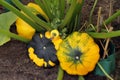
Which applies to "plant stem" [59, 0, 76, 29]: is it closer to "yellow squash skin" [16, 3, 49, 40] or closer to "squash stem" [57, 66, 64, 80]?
"yellow squash skin" [16, 3, 49, 40]

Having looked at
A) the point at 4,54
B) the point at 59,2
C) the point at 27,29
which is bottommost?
the point at 4,54

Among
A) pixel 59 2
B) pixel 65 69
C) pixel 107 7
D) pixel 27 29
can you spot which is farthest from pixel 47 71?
pixel 107 7

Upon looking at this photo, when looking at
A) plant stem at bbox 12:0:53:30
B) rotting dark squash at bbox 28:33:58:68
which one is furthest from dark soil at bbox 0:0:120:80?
plant stem at bbox 12:0:53:30

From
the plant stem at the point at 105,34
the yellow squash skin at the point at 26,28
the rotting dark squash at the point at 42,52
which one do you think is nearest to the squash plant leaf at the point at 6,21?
the yellow squash skin at the point at 26,28

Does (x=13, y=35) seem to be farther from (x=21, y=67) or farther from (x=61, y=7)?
(x=61, y=7)

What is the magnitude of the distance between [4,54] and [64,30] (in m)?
0.42

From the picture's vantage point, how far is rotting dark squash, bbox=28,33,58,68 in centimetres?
216

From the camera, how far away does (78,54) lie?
203 cm

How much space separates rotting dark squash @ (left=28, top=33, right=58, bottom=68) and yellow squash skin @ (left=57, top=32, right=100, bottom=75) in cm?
8

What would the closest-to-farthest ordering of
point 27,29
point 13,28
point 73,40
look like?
1. point 73,40
2. point 27,29
3. point 13,28

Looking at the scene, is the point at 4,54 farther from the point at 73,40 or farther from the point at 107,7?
the point at 107,7

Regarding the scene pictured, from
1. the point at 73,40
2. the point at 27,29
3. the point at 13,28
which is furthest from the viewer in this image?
the point at 13,28

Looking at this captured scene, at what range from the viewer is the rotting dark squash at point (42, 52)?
7.07 ft

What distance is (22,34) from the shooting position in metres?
2.26
